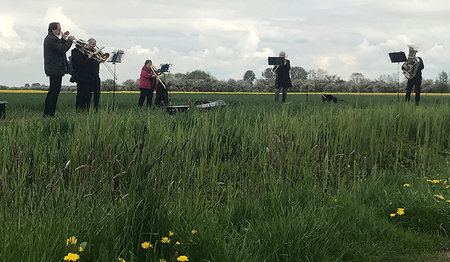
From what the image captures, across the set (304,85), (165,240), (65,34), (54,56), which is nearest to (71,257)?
(165,240)

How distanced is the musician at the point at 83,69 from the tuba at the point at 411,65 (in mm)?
11081

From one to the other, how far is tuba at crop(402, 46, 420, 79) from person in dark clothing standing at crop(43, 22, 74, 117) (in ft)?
39.0

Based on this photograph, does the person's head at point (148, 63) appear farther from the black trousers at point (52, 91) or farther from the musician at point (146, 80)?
the black trousers at point (52, 91)

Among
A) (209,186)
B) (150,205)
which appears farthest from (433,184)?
(150,205)

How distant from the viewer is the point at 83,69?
11992 mm

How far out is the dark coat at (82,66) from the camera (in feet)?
38.8

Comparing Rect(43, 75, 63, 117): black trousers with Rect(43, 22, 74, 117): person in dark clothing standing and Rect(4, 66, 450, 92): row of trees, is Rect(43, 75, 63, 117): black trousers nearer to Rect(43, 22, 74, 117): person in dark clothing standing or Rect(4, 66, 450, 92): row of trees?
Rect(43, 22, 74, 117): person in dark clothing standing

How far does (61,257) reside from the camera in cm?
257

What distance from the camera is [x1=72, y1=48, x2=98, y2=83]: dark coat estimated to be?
1181cm

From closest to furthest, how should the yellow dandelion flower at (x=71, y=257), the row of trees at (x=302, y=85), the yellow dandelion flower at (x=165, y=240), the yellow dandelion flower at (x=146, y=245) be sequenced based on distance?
the yellow dandelion flower at (x=71, y=257) < the yellow dandelion flower at (x=146, y=245) < the yellow dandelion flower at (x=165, y=240) < the row of trees at (x=302, y=85)

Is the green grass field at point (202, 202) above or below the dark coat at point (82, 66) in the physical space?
below

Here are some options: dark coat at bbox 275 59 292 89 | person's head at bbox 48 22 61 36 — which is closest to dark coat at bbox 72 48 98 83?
person's head at bbox 48 22 61 36

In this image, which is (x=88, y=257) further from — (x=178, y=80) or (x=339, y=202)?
(x=178, y=80)

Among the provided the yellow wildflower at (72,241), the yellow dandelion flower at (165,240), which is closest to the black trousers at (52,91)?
the yellow dandelion flower at (165,240)
